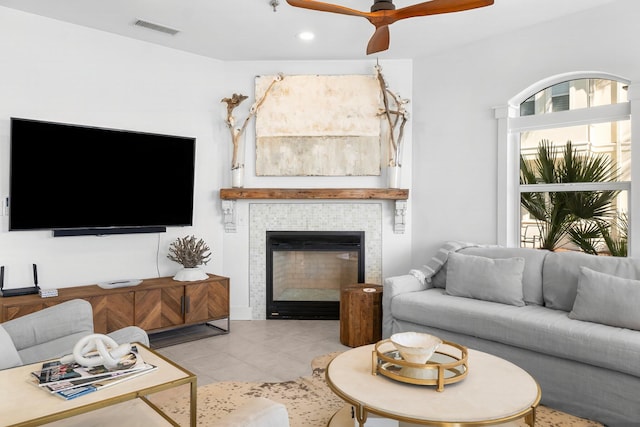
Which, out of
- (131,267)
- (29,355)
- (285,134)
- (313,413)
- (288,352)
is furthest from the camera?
(285,134)

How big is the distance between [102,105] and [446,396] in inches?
142

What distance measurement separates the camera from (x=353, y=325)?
→ 387 centimetres

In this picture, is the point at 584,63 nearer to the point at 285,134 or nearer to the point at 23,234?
the point at 285,134

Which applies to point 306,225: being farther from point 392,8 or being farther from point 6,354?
point 6,354

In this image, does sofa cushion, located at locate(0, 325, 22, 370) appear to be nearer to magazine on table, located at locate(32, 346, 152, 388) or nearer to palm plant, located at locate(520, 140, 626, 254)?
magazine on table, located at locate(32, 346, 152, 388)

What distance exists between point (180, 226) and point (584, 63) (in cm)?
367

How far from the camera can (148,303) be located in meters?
3.79

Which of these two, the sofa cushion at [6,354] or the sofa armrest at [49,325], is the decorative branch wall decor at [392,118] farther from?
the sofa cushion at [6,354]

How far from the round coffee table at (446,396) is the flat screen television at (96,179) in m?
2.49

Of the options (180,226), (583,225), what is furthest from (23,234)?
(583,225)

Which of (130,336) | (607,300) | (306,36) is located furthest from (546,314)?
(306,36)

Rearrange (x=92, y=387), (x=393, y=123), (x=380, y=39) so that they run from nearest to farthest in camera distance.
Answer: (x=92, y=387), (x=380, y=39), (x=393, y=123)

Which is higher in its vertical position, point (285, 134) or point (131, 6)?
point (131, 6)

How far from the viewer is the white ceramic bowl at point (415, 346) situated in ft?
6.97
